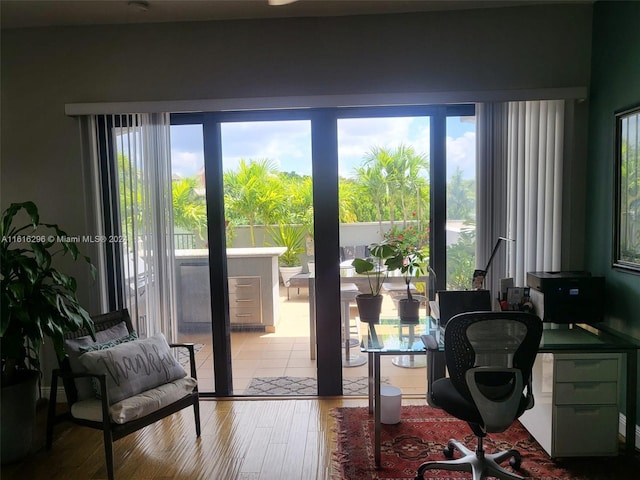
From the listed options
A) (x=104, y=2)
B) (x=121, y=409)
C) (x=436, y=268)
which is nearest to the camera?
(x=121, y=409)

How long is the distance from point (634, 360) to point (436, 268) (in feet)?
4.06

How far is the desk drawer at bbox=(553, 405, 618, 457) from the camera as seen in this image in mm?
2322

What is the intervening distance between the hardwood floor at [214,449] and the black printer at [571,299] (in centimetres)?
113

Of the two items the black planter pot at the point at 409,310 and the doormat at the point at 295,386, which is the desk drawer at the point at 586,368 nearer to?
the black planter pot at the point at 409,310

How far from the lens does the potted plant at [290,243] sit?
10.4 ft

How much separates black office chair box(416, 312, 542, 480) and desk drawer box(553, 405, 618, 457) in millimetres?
469

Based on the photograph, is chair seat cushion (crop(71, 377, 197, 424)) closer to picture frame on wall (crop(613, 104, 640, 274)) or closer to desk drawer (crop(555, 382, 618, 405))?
desk drawer (crop(555, 382, 618, 405))

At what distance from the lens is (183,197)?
3148 millimetres

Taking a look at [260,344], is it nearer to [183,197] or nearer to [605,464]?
[183,197]

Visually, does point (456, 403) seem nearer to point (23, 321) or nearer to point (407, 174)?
point (407, 174)

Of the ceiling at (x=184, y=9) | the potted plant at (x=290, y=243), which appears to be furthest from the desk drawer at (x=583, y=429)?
the ceiling at (x=184, y=9)

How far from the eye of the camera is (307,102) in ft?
9.59

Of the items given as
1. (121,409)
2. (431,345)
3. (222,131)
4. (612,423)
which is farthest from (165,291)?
(612,423)

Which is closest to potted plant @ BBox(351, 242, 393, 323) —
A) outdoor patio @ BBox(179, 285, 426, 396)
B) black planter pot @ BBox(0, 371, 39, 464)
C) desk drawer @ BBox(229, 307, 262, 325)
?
outdoor patio @ BBox(179, 285, 426, 396)
